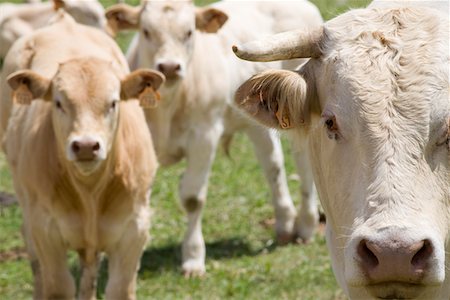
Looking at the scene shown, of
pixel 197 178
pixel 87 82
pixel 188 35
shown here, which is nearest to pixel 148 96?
pixel 87 82

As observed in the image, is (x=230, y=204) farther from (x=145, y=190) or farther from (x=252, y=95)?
(x=252, y=95)

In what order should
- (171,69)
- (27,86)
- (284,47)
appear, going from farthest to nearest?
(171,69)
(27,86)
(284,47)

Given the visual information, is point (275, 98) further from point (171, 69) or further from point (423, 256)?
point (171, 69)

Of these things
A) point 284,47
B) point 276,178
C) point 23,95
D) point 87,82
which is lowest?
point 276,178

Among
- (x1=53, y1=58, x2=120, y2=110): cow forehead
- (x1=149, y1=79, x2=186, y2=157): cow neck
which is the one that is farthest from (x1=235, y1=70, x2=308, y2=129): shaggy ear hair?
(x1=149, y1=79, x2=186, y2=157): cow neck

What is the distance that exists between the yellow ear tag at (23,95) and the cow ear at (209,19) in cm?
311

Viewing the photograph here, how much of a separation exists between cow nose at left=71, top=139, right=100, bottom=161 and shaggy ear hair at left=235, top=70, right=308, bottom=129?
203cm

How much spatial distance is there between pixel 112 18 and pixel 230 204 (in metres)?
2.32

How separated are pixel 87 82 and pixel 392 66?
3240 millimetres

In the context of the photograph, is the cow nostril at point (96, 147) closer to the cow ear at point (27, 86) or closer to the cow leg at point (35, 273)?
the cow ear at point (27, 86)

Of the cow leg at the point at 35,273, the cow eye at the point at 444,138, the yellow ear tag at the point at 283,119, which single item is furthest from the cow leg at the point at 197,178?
the cow eye at the point at 444,138

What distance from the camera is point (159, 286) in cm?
966

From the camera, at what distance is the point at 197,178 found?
10664 mm

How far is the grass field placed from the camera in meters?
9.42
